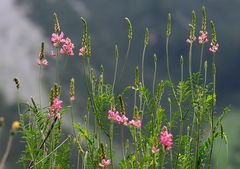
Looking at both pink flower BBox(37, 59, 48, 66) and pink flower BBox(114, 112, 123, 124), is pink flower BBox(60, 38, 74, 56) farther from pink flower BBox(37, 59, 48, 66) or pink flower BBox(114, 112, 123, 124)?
pink flower BBox(114, 112, 123, 124)

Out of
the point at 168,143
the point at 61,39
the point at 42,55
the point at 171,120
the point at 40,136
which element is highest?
the point at 61,39

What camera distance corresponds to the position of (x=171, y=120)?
7.96 ft

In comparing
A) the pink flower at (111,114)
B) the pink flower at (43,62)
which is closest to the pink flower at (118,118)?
the pink flower at (111,114)

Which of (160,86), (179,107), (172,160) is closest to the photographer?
(160,86)

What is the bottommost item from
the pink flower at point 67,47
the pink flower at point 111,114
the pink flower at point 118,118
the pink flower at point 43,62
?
the pink flower at point 118,118

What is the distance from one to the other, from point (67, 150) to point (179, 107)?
639 millimetres

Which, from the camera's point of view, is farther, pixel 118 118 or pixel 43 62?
pixel 43 62

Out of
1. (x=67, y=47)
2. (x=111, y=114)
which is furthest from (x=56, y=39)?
(x=111, y=114)

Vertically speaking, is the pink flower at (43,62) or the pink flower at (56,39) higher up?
the pink flower at (56,39)

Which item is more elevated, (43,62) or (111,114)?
(43,62)

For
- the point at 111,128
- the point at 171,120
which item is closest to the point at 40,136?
the point at 111,128

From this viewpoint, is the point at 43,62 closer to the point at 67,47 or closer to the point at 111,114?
the point at 67,47

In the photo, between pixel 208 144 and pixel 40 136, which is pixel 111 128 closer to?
pixel 40 136

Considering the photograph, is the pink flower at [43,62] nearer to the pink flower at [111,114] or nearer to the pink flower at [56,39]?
the pink flower at [56,39]
